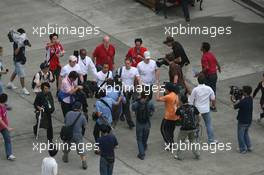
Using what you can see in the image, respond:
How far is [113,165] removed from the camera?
1917cm

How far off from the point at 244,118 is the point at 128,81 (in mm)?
2875

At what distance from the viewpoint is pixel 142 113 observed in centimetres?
1984

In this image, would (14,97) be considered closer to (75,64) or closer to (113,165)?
(75,64)

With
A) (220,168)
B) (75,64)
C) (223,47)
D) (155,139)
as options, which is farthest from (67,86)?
(223,47)

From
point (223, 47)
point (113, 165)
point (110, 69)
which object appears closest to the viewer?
point (113, 165)

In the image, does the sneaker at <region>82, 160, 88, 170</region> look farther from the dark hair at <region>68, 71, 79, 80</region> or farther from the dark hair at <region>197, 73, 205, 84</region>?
the dark hair at <region>197, 73, 205, 84</region>

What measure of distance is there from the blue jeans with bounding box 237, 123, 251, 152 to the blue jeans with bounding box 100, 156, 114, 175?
3.32m

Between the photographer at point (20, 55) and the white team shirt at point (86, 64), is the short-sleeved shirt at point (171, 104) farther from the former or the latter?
the photographer at point (20, 55)

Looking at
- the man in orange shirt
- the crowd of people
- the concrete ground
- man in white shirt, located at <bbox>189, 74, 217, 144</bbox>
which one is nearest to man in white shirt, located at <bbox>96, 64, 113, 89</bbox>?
the crowd of people

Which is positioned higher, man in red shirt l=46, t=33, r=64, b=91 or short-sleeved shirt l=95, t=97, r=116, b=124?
man in red shirt l=46, t=33, r=64, b=91

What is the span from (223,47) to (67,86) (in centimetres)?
680

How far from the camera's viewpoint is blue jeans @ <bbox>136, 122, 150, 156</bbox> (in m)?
20.0

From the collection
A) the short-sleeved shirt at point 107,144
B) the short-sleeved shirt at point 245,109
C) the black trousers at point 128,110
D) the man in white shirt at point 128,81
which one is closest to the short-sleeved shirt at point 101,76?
the man in white shirt at point 128,81

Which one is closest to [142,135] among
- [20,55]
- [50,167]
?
[50,167]
